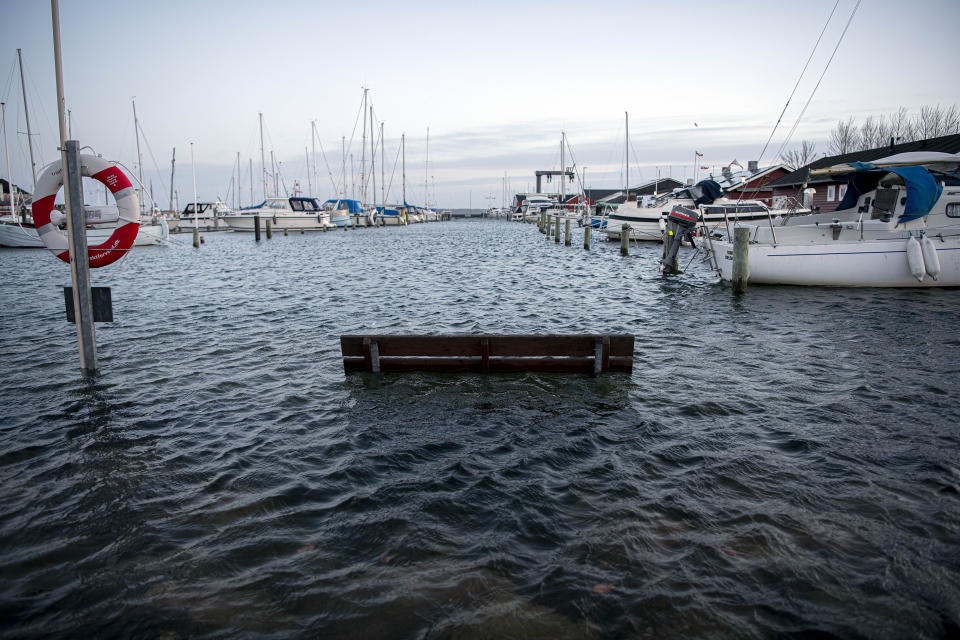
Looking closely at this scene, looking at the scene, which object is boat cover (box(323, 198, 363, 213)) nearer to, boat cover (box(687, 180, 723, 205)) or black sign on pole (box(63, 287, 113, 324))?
boat cover (box(687, 180, 723, 205))

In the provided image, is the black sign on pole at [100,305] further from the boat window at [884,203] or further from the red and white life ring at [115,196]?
the boat window at [884,203]

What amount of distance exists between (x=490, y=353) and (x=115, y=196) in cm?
619

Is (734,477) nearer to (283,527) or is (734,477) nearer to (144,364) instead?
(283,527)

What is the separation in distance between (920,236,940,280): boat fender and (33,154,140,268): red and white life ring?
17596 mm

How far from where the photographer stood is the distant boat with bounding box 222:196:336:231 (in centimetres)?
5922

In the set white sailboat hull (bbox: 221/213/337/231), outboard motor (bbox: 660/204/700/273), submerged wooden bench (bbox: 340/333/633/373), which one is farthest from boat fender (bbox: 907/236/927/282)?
white sailboat hull (bbox: 221/213/337/231)

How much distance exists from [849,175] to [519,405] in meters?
15.8

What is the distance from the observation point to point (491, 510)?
4.71 m

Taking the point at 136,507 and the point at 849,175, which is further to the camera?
the point at 849,175

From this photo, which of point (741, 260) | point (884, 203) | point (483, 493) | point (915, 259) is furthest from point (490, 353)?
point (884, 203)

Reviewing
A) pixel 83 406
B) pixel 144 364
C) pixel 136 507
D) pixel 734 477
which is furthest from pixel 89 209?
pixel 734 477

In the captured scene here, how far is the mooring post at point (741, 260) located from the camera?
1588 cm

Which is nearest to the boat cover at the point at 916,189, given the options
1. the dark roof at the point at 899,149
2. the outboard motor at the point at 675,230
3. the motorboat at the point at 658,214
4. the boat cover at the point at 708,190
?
the outboard motor at the point at 675,230

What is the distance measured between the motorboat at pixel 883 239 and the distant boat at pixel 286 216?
50488mm
